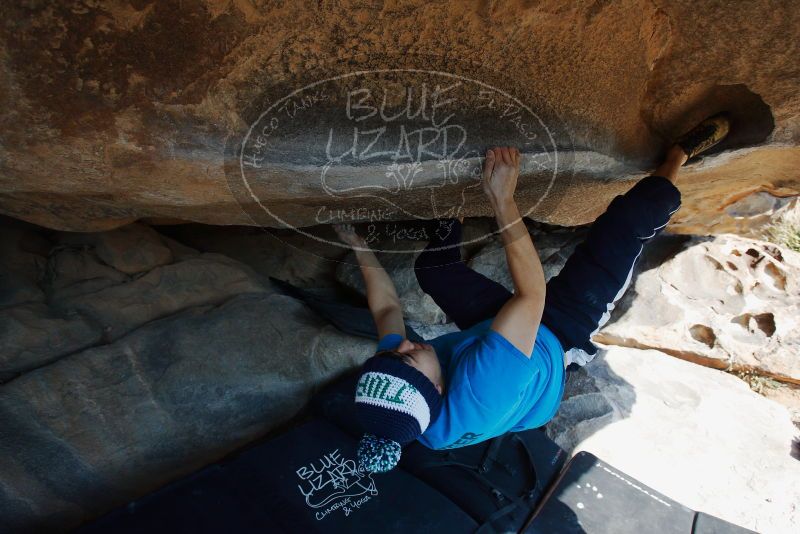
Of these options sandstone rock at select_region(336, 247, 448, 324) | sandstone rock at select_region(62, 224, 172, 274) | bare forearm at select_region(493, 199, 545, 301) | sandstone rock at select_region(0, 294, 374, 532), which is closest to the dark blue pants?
bare forearm at select_region(493, 199, 545, 301)

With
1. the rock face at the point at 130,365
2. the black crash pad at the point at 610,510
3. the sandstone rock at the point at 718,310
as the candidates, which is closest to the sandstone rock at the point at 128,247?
the rock face at the point at 130,365

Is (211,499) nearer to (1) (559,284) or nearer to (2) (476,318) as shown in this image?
(2) (476,318)

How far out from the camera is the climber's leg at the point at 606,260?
1466 millimetres

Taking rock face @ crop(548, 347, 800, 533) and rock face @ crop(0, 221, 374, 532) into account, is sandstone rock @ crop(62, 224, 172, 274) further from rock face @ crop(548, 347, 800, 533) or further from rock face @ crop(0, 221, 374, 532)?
rock face @ crop(548, 347, 800, 533)

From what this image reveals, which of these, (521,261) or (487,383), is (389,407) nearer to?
(487,383)

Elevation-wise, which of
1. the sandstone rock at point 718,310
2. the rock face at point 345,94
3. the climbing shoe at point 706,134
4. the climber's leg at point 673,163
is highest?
the rock face at point 345,94

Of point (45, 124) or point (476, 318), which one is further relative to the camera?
point (476, 318)

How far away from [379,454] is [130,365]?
98 centimetres

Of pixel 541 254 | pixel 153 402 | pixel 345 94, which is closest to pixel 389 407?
pixel 345 94

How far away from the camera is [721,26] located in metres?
1.20

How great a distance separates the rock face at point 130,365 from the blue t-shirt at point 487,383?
25.8 inches

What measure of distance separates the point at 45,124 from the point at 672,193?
1547 mm

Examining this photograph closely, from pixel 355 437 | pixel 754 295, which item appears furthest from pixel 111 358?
pixel 754 295

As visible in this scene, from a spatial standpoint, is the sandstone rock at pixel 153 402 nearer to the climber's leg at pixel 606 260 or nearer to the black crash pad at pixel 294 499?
the black crash pad at pixel 294 499
